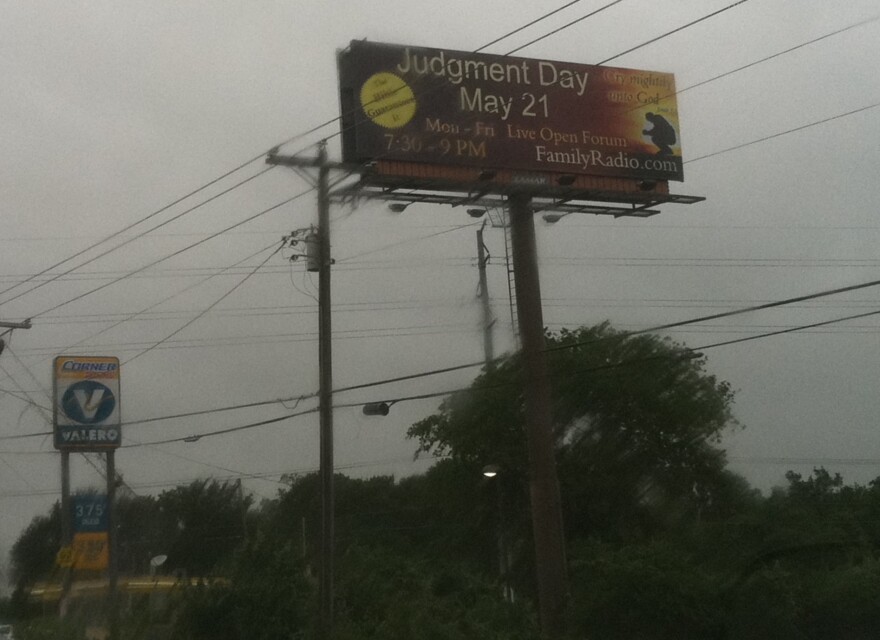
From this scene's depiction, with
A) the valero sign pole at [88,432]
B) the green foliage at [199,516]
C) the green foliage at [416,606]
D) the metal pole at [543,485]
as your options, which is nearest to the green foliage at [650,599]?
the metal pole at [543,485]

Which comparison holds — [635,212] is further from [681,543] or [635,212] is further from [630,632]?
[630,632]

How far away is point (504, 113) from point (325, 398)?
10672 millimetres

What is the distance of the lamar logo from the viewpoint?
36156mm

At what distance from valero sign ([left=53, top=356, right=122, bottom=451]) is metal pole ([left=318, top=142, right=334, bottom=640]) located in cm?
1327

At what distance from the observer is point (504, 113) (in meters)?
30.9

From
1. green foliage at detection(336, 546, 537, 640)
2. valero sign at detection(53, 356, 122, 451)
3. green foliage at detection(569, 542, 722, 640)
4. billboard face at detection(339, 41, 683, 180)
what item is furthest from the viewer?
valero sign at detection(53, 356, 122, 451)

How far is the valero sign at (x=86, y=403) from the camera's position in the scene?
35.3 metres

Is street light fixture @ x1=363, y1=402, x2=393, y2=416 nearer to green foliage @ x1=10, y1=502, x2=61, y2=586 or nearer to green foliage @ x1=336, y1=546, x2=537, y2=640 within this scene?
green foliage @ x1=336, y1=546, x2=537, y2=640

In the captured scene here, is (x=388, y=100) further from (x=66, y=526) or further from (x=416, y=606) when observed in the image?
(x=66, y=526)

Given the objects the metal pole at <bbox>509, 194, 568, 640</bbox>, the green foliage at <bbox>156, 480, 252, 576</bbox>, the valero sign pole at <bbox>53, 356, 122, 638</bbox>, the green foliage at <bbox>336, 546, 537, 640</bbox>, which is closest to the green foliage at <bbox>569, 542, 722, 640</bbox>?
the metal pole at <bbox>509, 194, 568, 640</bbox>

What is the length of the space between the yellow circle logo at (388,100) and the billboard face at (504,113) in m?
0.02

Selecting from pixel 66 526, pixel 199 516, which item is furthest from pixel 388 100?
pixel 199 516

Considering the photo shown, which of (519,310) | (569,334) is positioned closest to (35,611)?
(569,334)

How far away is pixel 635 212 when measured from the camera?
32.7 metres
